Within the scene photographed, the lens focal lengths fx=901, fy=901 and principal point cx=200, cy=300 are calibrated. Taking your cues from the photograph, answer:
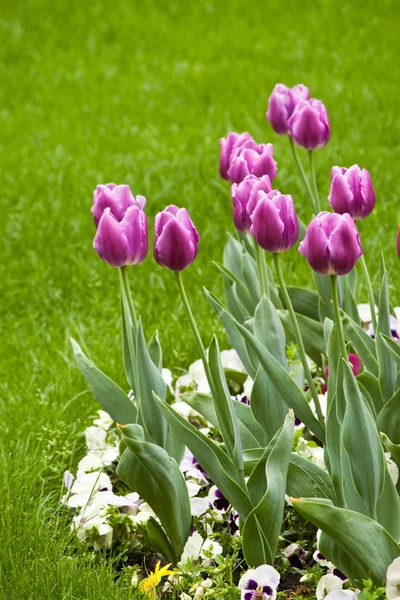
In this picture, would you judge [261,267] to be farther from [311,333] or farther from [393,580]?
[393,580]

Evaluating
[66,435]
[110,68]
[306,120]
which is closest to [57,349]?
[66,435]

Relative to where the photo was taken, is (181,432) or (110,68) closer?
(181,432)

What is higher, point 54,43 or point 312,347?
point 54,43

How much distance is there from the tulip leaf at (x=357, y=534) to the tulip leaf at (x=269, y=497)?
108 millimetres

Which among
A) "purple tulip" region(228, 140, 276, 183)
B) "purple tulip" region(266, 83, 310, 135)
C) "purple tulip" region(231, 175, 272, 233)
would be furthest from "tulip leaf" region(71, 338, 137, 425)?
"purple tulip" region(266, 83, 310, 135)

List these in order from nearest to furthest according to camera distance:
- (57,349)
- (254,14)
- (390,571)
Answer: (390,571) < (57,349) < (254,14)

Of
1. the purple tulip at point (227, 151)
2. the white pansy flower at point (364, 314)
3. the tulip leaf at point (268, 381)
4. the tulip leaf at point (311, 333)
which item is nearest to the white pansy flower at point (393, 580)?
the tulip leaf at point (268, 381)

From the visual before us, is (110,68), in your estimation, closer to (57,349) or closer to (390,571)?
(57,349)

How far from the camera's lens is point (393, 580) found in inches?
66.0

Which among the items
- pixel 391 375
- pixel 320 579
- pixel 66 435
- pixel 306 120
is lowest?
pixel 320 579

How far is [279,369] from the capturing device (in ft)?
6.08

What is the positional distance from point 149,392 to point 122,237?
0.39 m

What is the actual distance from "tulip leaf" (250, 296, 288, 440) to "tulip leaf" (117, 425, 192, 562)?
226 mm

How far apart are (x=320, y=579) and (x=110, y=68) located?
556cm
